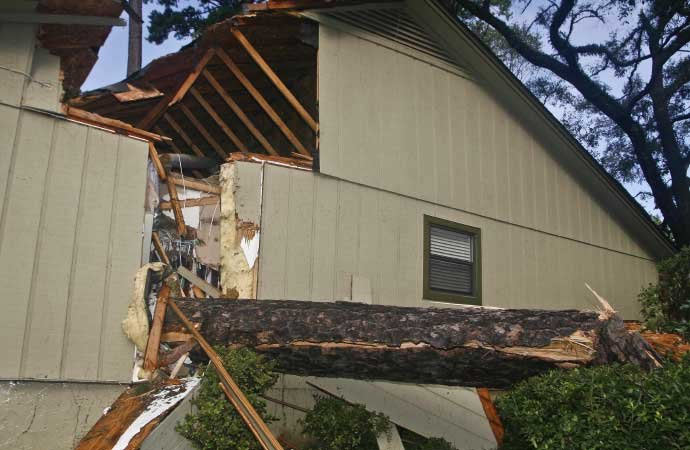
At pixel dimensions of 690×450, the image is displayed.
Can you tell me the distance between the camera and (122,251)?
6703mm

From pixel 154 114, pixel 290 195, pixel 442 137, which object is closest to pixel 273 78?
pixel 290 195

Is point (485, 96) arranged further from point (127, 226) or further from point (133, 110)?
point (127, 226)

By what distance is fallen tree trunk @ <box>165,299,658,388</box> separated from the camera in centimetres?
555

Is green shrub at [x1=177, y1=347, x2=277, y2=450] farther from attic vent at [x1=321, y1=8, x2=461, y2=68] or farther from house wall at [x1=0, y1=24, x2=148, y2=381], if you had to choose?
attic vent at [x1=321, y1=8, x2=461, y2=68]

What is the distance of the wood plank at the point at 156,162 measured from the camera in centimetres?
728

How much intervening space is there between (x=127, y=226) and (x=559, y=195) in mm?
7682

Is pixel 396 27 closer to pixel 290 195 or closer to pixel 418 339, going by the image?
pixel 290 195

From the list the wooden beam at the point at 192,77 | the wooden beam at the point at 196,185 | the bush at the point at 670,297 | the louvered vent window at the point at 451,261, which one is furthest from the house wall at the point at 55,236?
the bush at the point at 670,297

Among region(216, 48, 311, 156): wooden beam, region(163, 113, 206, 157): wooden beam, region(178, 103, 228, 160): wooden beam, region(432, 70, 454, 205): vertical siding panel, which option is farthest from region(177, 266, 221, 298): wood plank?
region(163, 113, 206, 157): wooden beam

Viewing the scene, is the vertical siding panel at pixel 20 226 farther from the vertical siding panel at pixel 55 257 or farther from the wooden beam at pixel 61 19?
the wooden beam at pixel 61 19

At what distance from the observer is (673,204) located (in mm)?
18703

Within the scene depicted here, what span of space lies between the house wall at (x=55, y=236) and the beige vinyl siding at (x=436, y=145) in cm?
289

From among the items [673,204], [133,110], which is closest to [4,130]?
[133,110]

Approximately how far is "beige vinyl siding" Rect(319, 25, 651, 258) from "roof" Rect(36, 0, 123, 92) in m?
2.97
